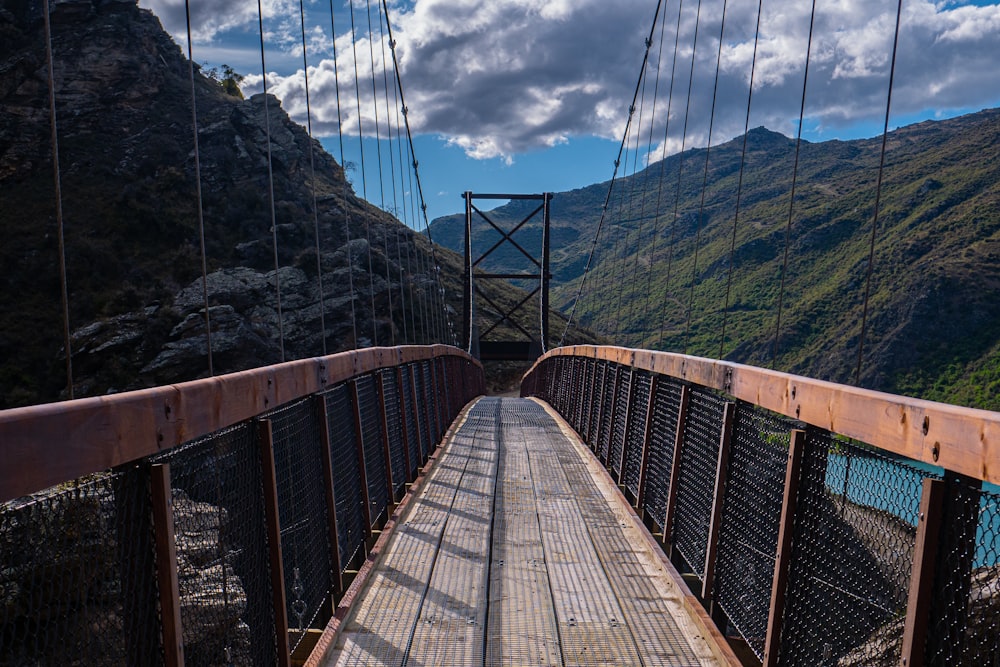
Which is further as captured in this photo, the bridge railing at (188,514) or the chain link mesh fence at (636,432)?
the chain link mesh fence at (636,432)

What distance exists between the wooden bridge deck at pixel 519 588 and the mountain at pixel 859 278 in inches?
440

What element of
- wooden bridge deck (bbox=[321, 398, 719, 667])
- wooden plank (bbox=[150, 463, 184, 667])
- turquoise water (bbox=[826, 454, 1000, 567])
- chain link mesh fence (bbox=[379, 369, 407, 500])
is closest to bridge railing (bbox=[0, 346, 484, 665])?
wooden plank (bbox=[150, 463, 184, 667])

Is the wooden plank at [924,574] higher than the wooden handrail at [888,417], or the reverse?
the wooden handrail at [888,417]

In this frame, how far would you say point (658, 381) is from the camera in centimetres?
382

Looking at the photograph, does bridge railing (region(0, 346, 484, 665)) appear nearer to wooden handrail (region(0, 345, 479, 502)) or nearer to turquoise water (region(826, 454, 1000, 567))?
wooden handrail (region(0, 345, 479, 502))

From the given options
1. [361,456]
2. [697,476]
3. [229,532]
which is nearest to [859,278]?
[697,476]

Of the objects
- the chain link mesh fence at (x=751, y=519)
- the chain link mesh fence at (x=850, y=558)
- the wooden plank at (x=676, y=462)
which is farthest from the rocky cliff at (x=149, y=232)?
the chain link mesh fence at (x=850, y=558)

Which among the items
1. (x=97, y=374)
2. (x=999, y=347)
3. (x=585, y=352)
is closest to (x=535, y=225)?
(x=999, y=347)

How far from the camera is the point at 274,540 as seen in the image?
6.99 feet

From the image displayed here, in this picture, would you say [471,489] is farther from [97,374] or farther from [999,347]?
[999,347]

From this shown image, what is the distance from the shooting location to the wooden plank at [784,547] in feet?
6.57

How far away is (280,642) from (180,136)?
123 ft

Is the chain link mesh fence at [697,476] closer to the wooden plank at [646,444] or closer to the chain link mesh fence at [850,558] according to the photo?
the wooden plank at [646,444]

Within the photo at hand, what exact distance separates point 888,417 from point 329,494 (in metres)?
1.92
